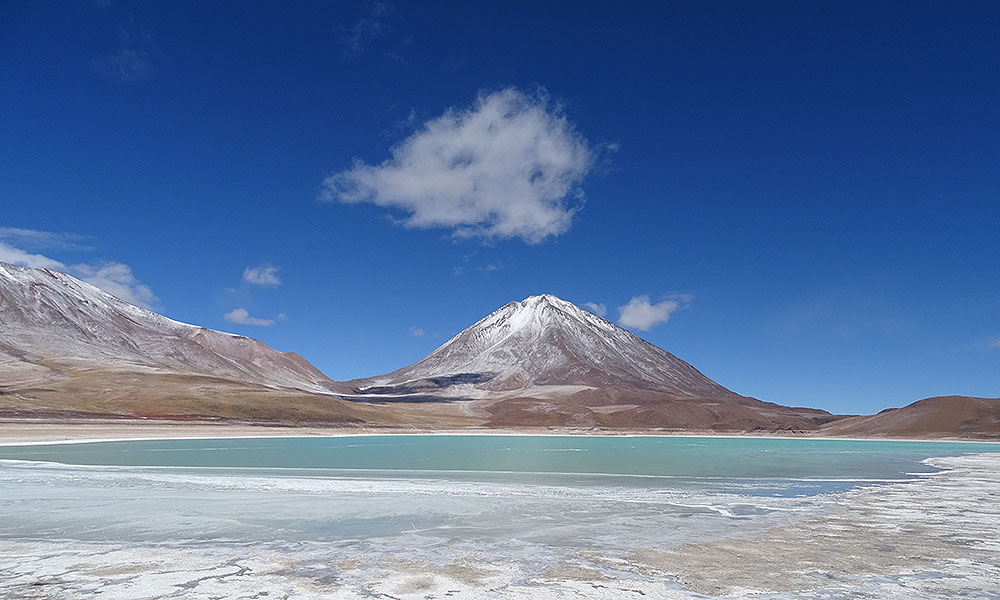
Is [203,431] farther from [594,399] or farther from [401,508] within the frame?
[594,399]

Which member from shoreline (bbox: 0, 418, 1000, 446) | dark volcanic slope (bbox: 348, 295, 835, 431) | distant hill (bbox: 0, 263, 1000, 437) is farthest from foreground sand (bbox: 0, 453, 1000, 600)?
dark volcanic slope (bbox: 348, 295, 835, 431)

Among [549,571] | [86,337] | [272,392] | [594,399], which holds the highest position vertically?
[86,337]

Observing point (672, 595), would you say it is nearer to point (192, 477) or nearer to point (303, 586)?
point (303, 586)

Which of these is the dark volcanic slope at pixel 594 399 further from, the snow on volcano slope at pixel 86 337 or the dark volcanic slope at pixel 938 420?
the snow on volcano slope at pixel 86 337

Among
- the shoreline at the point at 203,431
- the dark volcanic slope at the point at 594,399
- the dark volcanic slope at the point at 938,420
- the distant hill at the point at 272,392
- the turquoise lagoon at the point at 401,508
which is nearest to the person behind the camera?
the turquoise lagoon at the point at 401,508

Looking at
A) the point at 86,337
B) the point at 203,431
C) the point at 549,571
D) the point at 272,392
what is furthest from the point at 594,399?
the point at 549,571

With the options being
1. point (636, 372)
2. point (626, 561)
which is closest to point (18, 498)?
point (626, 561)

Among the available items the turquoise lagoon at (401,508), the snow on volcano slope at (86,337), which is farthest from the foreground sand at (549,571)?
Result: the snow on volcano slope at (86,337)
